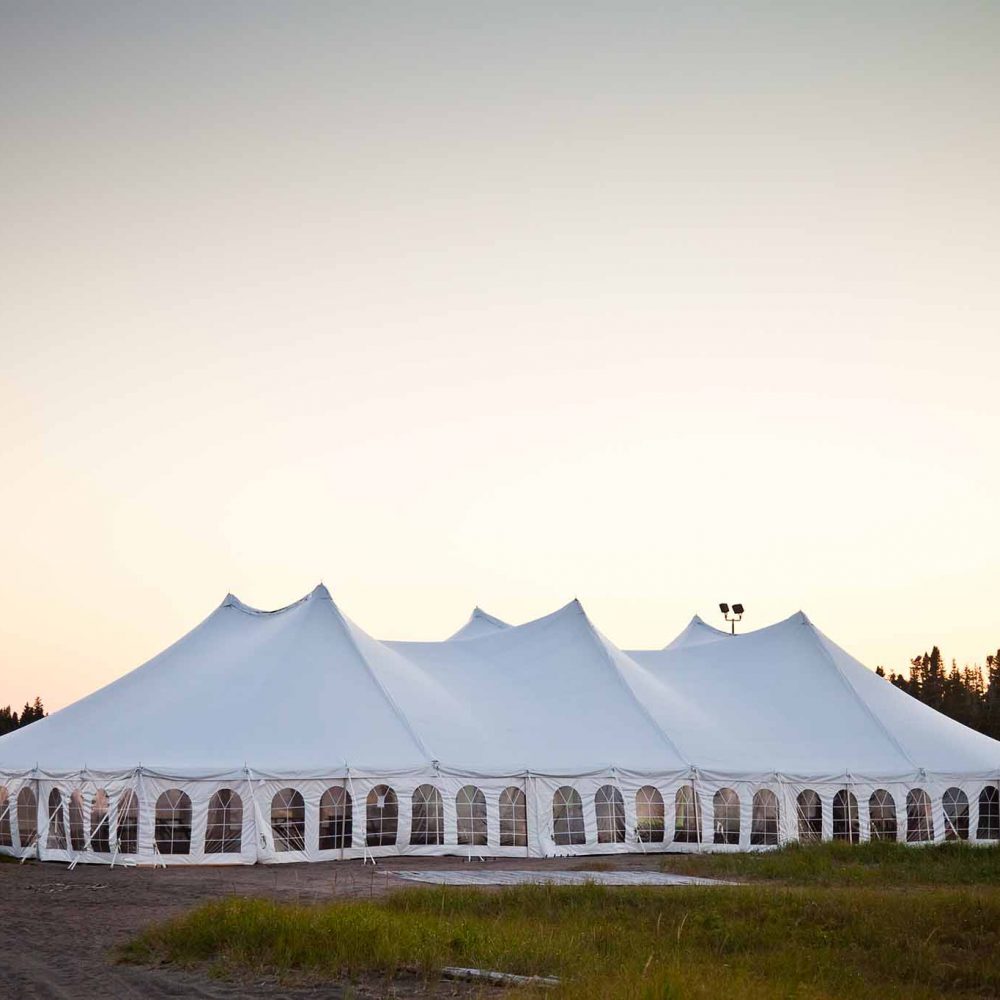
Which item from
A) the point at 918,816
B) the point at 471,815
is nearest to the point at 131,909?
the point at 471,815

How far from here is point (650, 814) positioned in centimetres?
2666

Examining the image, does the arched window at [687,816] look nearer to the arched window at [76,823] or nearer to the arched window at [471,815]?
the arched window at [471,815]

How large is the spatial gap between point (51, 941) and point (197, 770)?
9671 millimetres

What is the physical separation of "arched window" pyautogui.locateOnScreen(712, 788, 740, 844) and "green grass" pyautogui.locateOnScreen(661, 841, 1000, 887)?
1.52 meters

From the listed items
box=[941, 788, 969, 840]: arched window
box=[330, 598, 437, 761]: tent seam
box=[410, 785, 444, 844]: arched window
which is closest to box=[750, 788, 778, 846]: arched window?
box=[941, 788, 969, 840]: arched window

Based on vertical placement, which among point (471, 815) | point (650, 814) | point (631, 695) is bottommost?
point (650, 814)

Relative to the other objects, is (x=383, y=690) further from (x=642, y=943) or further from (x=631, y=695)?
(x=642, y=943)

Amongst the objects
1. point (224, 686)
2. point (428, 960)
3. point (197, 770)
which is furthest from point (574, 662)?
point (428, 960)

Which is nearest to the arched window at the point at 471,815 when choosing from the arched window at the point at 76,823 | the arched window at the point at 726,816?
the arched window at the point at 726,816

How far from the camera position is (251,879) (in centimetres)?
1969

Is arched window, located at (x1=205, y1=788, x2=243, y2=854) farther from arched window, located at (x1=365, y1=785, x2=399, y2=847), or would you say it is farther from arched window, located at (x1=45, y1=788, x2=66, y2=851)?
arched window, located at (x1=45, y1=788, x2=66, y2=851)

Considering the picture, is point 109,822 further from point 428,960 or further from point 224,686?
point 428,960

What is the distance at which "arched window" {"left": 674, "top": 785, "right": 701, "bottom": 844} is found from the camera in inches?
1054

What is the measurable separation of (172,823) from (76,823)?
1782mm
